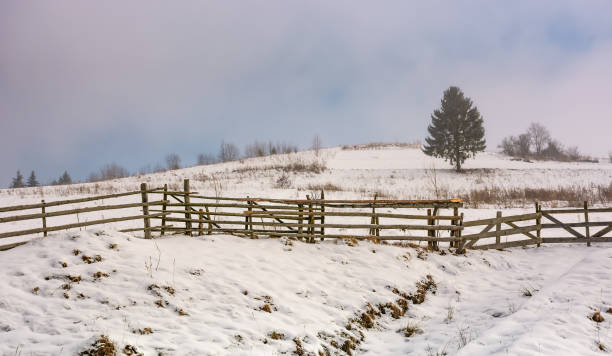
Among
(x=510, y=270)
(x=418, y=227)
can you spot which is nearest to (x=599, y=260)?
(x=510, y=270)

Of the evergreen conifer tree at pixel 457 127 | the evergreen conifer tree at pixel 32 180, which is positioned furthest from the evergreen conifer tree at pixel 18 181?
the evergreen conifer tree at pixel 457 127

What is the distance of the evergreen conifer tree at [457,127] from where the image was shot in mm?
38344

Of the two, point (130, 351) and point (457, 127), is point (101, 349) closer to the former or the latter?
point (130, 351)

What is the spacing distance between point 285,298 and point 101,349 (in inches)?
132

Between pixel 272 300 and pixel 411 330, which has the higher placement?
pixel 272 300

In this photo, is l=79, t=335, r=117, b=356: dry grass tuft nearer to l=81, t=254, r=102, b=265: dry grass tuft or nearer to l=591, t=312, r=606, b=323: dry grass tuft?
l=81, t=254, r=102, b=265: dry grass tuft

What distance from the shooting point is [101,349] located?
14.3ft

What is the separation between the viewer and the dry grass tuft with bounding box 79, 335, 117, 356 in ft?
14.2

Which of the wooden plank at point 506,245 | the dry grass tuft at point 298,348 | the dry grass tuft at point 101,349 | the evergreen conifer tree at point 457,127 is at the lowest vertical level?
the wooden plank at point 506,245

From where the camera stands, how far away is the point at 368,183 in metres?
30.1

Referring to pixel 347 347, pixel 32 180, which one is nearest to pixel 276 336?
pixel 347 347

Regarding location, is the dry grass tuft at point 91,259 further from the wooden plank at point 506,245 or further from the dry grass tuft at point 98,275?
the wooden plank at point 506,245

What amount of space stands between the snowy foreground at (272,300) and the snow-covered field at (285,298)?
0.03 m

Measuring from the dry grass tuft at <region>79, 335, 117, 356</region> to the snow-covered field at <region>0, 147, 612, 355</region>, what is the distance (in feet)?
0.34
